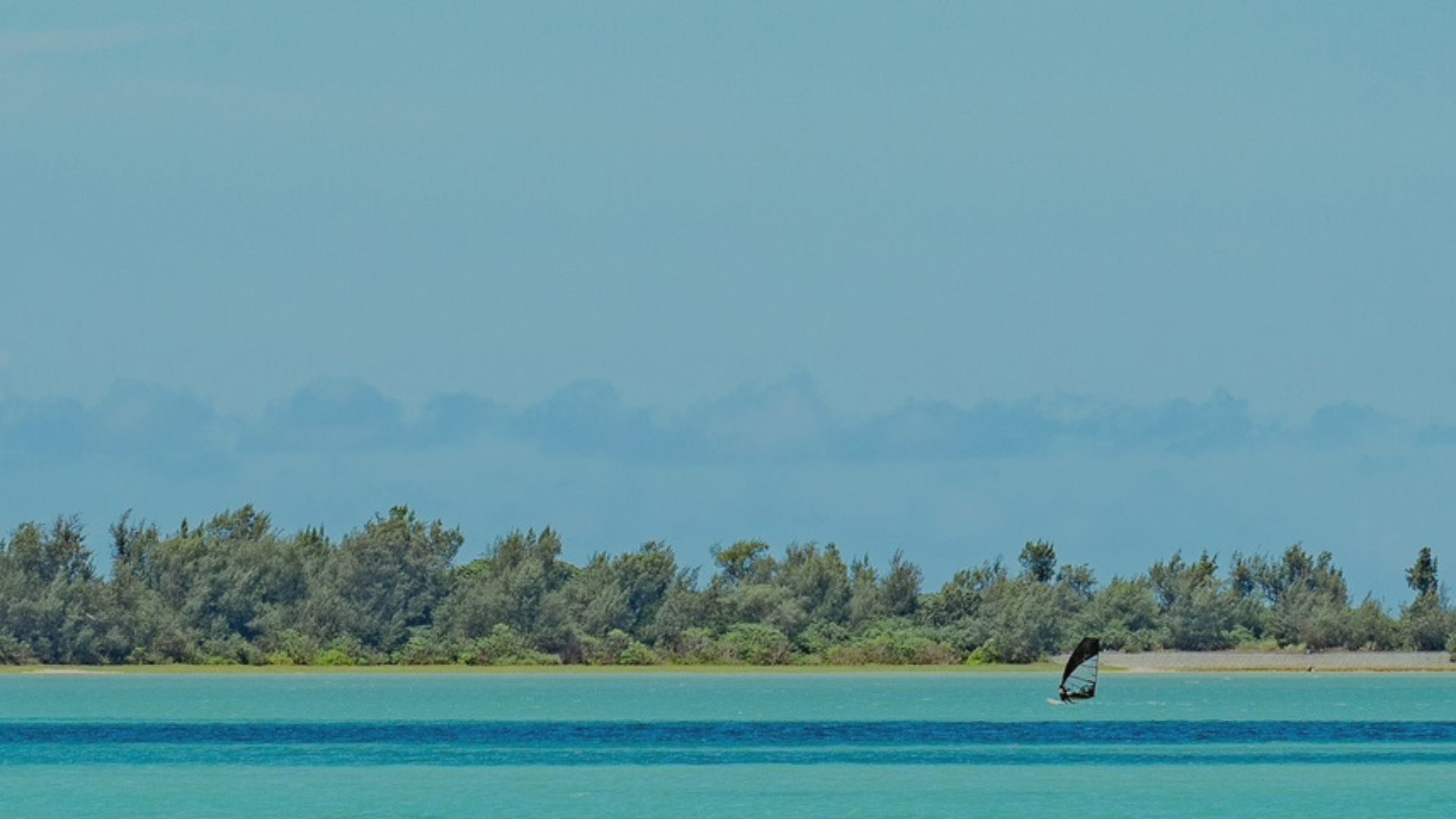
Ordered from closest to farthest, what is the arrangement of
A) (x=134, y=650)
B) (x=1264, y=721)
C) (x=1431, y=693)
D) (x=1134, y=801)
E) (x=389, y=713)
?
1. (x=1134, y=801)
2. (x=1264, y=721)
3. (x=389, y=713)
4. (x=1431, y=693)
5. (x=134, y=650)

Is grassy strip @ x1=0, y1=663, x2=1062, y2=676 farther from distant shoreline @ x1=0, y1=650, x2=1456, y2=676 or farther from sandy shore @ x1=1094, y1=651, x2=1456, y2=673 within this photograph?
sandy shore @ x1=1094, y1=651, x2=1456, y2=673

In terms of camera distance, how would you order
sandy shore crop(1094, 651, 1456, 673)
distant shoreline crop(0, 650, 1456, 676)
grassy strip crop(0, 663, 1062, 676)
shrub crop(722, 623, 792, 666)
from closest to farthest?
grassy strip crop(0, 663, 1062, 676) < distant shoreline crop(0, 650, 1456, 676) < shrub crop(722, 623, 792, 666) < sandy shore crop(1094, 651, 1456, 673)

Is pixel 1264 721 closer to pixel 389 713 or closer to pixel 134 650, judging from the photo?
pixel 389 713

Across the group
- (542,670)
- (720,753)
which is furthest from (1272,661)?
(720,753)

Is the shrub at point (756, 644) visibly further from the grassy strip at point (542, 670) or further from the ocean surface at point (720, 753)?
the ocean surface at point (720, 753)

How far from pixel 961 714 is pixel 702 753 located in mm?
25617

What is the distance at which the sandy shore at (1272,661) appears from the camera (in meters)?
158

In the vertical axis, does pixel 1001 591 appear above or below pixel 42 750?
above

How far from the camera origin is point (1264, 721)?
92.2 m

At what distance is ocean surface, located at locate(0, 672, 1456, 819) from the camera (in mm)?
56531

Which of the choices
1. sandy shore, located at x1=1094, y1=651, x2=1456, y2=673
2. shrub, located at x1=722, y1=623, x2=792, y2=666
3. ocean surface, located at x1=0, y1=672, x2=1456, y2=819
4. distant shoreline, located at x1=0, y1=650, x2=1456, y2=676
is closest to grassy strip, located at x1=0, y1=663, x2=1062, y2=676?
distant shoreline, located at x1=0, y1=650, x2=1456, y2=676

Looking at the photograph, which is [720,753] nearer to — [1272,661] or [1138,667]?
[1138,667]

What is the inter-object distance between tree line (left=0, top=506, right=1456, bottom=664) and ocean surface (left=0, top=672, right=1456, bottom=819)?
24756 millimetres

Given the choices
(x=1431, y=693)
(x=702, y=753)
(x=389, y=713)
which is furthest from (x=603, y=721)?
(x=1431, y=693)
